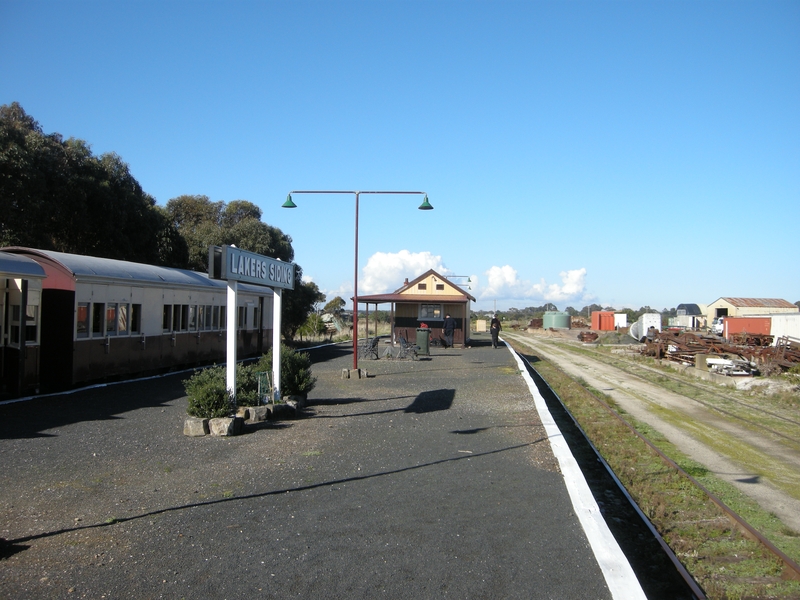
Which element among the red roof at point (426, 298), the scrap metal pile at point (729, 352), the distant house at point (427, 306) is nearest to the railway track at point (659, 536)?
the scrap metal pile at point (729, 352)

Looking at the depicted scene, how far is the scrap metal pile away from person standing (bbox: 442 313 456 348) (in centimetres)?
974

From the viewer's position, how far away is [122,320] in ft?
52.9

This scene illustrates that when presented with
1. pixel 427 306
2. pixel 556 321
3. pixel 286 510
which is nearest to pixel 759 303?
pixel 556 321

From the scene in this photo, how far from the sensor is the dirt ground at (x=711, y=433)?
29.0 feet

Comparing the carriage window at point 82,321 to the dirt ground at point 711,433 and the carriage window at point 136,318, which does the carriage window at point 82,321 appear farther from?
the dirt ground at point 711,433

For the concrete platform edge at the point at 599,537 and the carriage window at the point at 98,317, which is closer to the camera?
the concrete platform edge at the point at 599,537

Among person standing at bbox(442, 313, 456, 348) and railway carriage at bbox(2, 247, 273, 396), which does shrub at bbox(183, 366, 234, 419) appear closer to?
railway carriage at bbox(2, 247, 273, 396)

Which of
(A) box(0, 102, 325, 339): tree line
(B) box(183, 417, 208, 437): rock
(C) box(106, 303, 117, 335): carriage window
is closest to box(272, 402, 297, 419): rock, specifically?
(B) box(183, 417, 208, 437): rock

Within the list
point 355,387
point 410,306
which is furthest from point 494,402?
point 410,306

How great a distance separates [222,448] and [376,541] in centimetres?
404

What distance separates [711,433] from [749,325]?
25799 millimetres

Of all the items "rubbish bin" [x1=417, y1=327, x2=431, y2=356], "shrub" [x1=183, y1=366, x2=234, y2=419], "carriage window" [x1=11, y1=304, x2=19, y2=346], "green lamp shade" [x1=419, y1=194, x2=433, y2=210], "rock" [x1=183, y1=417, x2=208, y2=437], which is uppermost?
"green lamp shade" [x1=419, y1=194, x2=433, y2=210]

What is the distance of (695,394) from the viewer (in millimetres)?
19797

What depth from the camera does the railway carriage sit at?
1304 centimetres
